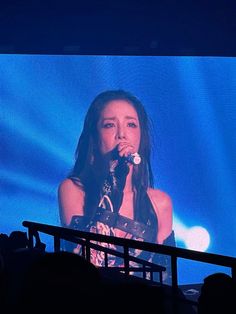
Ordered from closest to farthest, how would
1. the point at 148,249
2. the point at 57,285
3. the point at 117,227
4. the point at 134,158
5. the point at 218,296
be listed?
the point at 57,285, the point at 218,296, the point at 148,249, the point at 117,227, the point at 134,158

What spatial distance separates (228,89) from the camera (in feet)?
29.5

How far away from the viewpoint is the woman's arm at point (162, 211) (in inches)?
338

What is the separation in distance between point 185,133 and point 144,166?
2.43ft

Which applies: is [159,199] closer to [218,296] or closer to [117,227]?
[117,227]

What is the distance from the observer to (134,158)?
857 centimetres

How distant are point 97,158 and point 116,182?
394 mm

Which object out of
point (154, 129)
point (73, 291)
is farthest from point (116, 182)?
point (73, 291)

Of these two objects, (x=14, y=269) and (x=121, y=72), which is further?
(x=121, y=72)

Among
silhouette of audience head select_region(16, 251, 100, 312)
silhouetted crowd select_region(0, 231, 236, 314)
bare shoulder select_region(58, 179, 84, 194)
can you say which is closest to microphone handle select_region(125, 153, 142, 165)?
bare shoulder select_region(58, 179, 84, 194)

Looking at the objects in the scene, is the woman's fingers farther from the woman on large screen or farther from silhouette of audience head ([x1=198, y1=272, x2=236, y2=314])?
silhouette of audience head ([x1=198, y1=272, x2=236, y2=314])
